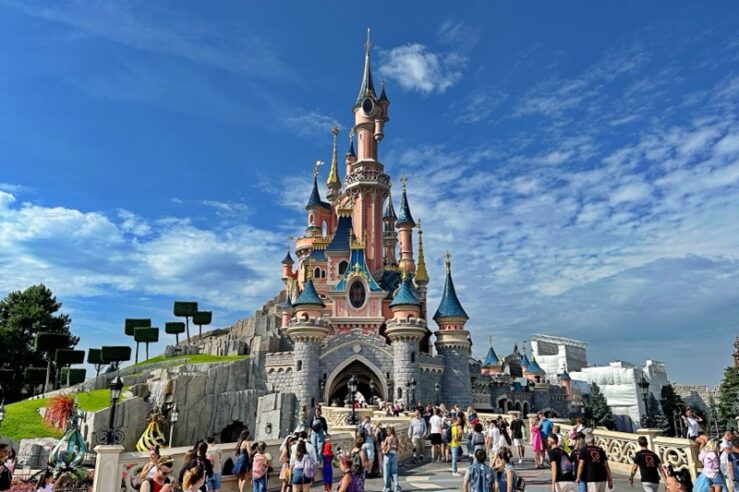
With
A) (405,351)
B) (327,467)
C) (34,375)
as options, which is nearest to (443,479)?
(327,467)

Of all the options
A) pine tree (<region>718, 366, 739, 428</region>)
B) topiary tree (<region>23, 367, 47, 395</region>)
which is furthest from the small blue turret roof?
pine tree (<region>718, 366, 739, 428</region>)

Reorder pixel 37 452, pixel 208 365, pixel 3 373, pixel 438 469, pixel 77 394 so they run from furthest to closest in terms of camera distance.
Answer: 1. pixel 3 373
2. pixel 208 365
3. pixel 77 394
4. pixel 37 452
5. pixel 438 469

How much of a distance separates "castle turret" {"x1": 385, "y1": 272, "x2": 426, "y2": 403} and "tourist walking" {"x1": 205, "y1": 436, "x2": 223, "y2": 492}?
1025 inches

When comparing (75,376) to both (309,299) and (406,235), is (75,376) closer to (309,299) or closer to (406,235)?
(309,299)

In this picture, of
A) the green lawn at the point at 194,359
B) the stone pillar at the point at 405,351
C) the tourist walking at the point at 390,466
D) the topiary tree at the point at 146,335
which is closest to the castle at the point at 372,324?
the stone pillar at the point at 405,351

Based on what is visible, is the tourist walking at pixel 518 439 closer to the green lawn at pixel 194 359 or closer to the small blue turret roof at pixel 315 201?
the green lawn at pixel 194 359

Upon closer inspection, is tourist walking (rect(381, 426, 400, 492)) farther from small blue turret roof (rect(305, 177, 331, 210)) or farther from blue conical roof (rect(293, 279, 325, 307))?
small blue turret roof (rect(305, 177, 331, 210))

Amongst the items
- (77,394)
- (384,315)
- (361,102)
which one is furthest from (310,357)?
(361,102)

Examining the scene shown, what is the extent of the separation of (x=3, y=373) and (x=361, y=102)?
41.1 m

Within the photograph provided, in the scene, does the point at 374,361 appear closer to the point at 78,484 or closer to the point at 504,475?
the point at 78,484

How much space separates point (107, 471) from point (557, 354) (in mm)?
81875

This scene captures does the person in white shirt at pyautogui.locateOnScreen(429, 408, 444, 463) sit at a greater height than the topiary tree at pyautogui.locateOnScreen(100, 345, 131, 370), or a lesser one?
lesser

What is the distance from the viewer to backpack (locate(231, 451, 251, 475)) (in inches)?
401

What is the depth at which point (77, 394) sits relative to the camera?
118 ft
